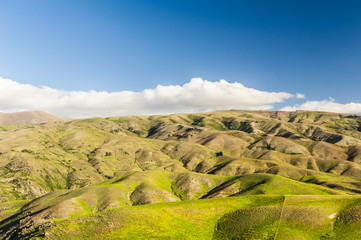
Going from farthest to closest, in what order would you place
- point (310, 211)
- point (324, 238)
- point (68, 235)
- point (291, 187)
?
1. point (291, 187)
2. point (310, 211)
3. point (68, 235)
4. point (324, 238)

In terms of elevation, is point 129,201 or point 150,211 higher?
point 150,211

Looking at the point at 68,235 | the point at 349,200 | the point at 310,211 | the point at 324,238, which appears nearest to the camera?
the point at 324,238

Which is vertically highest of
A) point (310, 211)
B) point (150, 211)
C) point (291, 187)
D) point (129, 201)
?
point (310, 211)

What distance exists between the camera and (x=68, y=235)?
76125 millimetres

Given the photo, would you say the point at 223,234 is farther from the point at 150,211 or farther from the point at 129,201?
the point at 129,201

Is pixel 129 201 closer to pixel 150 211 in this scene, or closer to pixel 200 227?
pixel 150 211

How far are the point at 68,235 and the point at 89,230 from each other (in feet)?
20.8

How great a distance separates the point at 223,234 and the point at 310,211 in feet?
101

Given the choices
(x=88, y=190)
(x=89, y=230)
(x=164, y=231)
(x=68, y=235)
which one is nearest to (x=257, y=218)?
(x=164, y=231)

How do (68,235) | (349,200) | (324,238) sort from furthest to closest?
(349,200) < (68,235) < (324,238)

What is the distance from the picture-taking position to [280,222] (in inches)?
3081

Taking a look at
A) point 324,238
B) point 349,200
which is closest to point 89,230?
point 324,238

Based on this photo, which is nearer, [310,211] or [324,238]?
[324,238]

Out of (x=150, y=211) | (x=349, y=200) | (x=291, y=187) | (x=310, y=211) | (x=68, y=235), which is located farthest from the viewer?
(x=291, y=187)
